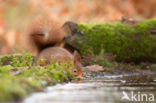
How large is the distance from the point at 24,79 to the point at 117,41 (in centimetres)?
554

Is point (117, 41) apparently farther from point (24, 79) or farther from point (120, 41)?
point (24, 79)

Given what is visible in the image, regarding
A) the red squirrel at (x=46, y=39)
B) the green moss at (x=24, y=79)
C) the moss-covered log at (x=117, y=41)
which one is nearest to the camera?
the green moss at (x=24, y=79)

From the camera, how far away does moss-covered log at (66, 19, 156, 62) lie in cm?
935

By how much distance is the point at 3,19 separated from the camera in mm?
11961

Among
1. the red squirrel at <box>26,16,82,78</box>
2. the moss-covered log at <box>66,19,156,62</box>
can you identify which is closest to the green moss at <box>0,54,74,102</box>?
the red squirrel at <box>26,16,82,78</box>

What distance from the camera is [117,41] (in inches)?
374

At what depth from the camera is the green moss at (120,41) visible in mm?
9398

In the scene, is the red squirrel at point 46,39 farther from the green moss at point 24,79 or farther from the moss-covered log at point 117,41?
the green moss at point 24,79

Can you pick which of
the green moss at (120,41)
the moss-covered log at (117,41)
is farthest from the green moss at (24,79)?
the green moss at (120,41)

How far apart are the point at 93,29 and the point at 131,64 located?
152 cm

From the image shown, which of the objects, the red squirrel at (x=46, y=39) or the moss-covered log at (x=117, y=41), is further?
the moss-covered log at (x=117, y=41)

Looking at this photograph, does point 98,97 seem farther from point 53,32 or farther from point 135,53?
point 135,53

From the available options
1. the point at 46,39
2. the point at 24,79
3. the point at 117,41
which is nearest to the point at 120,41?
the point at 117,41

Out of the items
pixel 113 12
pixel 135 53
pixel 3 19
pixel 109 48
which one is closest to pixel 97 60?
pixel 109 48
